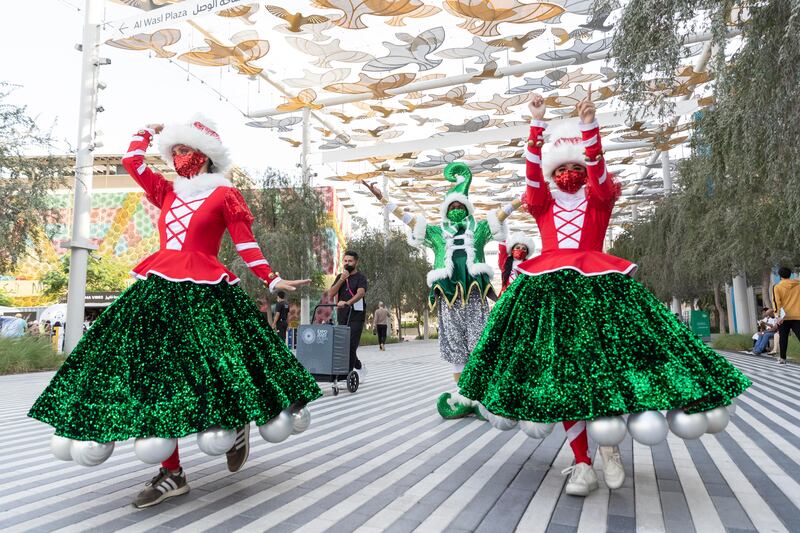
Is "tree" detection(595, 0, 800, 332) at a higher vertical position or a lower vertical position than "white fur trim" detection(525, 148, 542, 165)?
higher

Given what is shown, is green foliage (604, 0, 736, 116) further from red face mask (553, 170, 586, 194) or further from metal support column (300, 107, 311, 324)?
metal support column (300, 107, 311, 324)

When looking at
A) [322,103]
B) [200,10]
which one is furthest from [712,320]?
[200,10]

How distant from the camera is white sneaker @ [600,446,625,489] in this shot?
2758 millimetres

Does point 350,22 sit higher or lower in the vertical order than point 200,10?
higher

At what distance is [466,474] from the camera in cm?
314

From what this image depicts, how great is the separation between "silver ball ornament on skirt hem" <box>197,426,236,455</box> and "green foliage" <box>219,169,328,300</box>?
15072 millimetres

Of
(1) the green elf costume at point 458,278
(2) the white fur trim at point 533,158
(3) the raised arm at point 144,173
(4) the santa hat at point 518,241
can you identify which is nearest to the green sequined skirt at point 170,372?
(3) the raised arm at point 144,173

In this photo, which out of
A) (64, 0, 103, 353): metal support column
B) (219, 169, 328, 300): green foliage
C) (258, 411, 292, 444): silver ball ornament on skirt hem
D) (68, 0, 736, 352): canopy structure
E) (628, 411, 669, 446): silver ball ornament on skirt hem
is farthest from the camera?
(219, 169, 328, 300): green foliage

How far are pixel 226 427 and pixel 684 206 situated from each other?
48.9ft

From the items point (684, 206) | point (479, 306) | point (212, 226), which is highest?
point (684, 206)

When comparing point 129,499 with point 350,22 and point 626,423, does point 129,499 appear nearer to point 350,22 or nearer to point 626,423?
point 626,423

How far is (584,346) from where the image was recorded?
2557 mm

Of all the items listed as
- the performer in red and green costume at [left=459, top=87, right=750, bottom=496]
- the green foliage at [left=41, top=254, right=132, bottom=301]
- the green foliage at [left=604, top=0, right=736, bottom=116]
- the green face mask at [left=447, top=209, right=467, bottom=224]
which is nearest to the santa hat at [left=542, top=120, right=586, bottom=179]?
the performer in red and green costume at [left=459, top=87, right=750, bottom=496]

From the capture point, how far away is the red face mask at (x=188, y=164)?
3.07m
